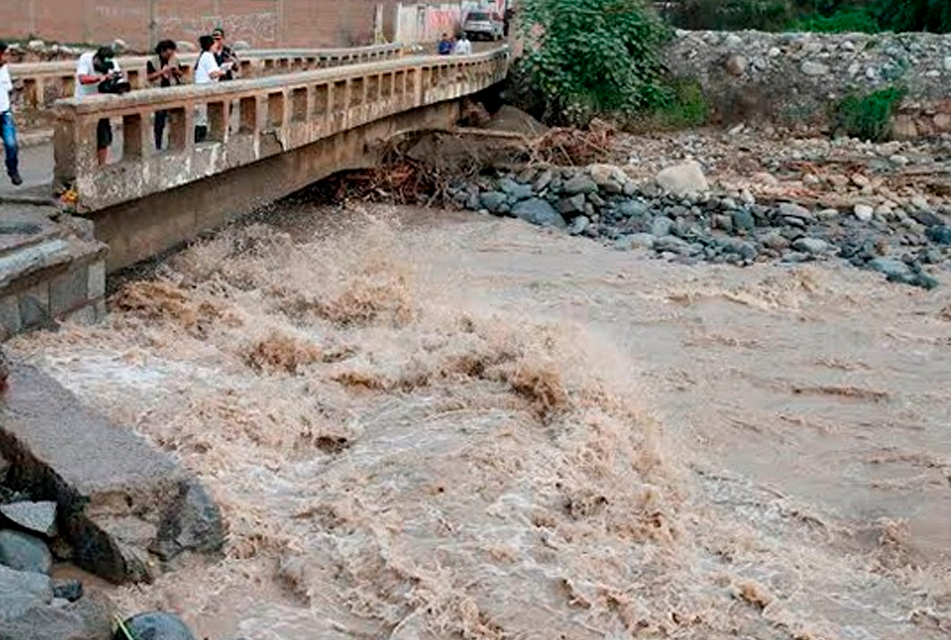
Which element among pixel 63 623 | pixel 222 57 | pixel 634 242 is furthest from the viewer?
Answer: pixel 634 242

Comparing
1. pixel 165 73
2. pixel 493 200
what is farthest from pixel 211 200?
pixel 493 200

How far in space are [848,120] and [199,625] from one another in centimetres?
2534

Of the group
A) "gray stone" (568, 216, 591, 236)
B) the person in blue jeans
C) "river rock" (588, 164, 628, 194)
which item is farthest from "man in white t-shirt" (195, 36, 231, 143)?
"river rock" (588, 164, 628, 194)

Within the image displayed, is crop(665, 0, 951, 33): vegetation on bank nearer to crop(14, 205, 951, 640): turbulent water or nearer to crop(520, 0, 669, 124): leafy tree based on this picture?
crop(520, 0, 669, 124): leafy tree

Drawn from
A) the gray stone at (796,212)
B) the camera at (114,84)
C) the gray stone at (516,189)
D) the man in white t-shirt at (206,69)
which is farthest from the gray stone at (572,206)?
the camera at (114,84)

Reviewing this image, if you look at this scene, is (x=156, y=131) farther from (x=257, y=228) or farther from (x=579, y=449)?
(x=579, y=449)

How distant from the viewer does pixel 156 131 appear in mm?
13289

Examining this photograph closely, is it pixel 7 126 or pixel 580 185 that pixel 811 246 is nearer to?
pixel 580 185

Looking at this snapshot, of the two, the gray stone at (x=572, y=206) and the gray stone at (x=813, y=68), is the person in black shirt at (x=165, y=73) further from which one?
the gray stone at (x=813, y=68)

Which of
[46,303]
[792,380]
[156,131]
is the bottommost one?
[792,380]

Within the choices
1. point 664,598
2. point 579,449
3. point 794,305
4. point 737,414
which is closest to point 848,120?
point 794,305

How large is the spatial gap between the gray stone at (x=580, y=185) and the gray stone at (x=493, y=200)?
102 cm

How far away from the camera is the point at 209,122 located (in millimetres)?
12969

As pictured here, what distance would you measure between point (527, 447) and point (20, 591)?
13.1ft
